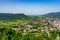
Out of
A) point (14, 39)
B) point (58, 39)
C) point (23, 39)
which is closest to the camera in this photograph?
point (23, 39)

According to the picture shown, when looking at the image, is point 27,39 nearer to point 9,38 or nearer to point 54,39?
point 9,38

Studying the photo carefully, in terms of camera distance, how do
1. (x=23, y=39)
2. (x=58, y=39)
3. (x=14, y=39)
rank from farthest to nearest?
(x=58, y=39), (x=14, y=39), (x=23, y=39)

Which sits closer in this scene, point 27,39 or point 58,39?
point 27,39

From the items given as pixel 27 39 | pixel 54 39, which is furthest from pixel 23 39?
pixel 54 39

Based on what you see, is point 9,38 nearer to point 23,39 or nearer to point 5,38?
point 5,38

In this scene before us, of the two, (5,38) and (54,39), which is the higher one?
(5,38)

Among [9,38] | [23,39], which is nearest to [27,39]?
[23,39]

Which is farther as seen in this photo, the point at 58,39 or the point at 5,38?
the point at 58,39

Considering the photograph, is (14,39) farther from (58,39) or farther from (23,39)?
(58,39)
